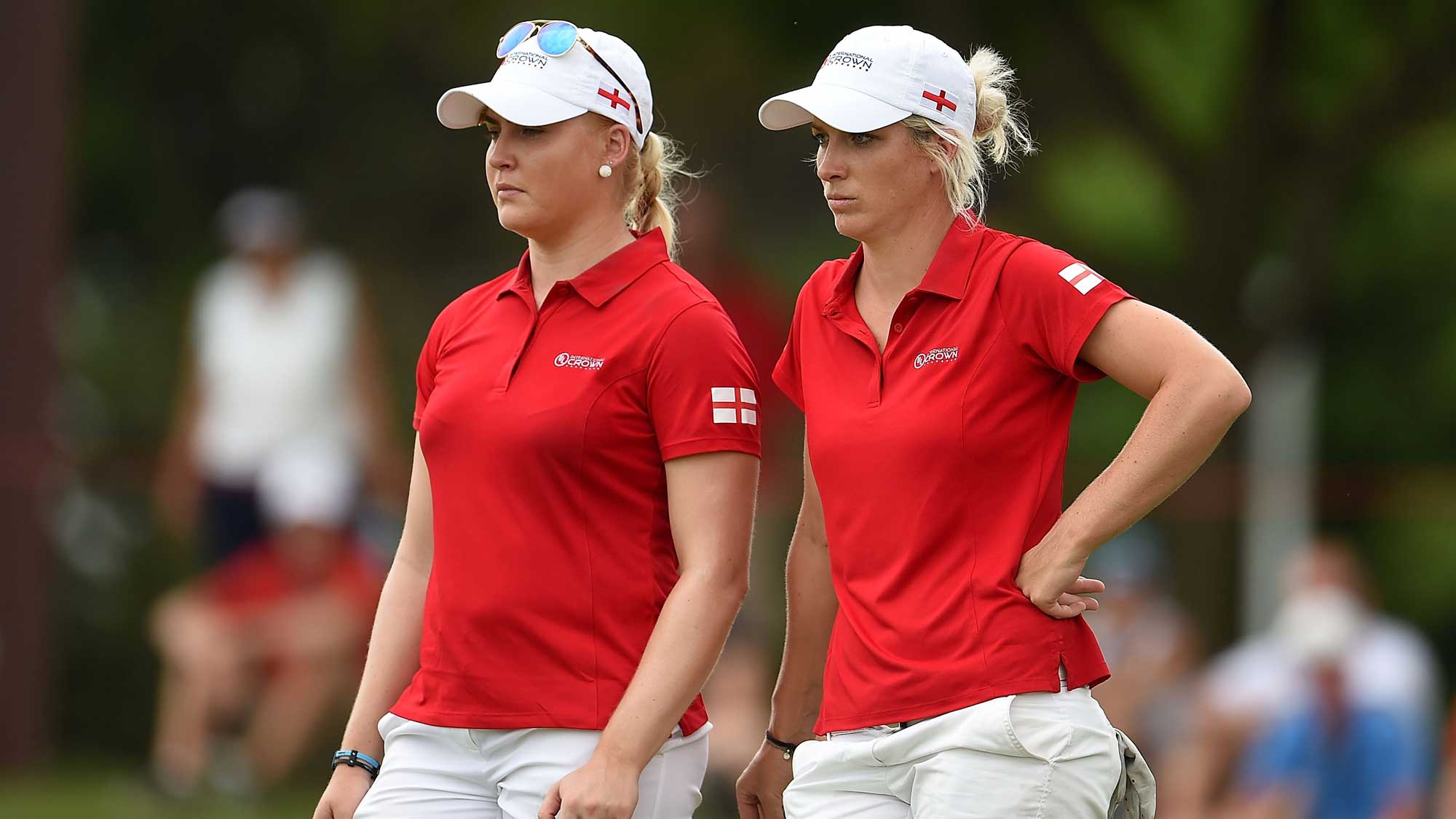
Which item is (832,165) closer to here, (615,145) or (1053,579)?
(615,145)

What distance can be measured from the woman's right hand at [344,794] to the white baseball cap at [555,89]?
50.0 inches

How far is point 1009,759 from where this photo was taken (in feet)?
11.9

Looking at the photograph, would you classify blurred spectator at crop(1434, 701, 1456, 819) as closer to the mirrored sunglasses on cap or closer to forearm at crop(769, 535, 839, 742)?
forearm at crop(769, 535, 839, 742)

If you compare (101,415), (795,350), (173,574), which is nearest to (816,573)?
(795,350)

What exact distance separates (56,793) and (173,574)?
14.4ft

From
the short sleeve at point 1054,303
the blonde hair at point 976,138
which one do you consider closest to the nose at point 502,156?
the blonde hair at point 976,138

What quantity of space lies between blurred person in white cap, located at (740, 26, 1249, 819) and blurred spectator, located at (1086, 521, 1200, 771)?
5512 mm

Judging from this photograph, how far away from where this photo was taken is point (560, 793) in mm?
3773

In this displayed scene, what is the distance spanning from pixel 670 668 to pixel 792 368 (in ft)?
2.17

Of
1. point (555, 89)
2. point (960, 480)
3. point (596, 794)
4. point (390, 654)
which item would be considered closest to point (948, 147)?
point (960, 480)

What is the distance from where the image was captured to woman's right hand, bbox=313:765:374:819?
4.12 meters

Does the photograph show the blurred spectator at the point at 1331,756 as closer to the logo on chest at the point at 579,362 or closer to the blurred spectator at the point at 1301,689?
the blurred spectator at the point at 1301,689

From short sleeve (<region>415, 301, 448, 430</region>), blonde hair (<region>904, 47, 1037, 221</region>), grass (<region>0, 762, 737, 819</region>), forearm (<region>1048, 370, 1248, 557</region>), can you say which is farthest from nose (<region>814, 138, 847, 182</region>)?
grass (<region>0, 762, 737, 819</region>)

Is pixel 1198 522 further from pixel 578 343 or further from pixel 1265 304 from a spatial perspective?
pixel 578 343
